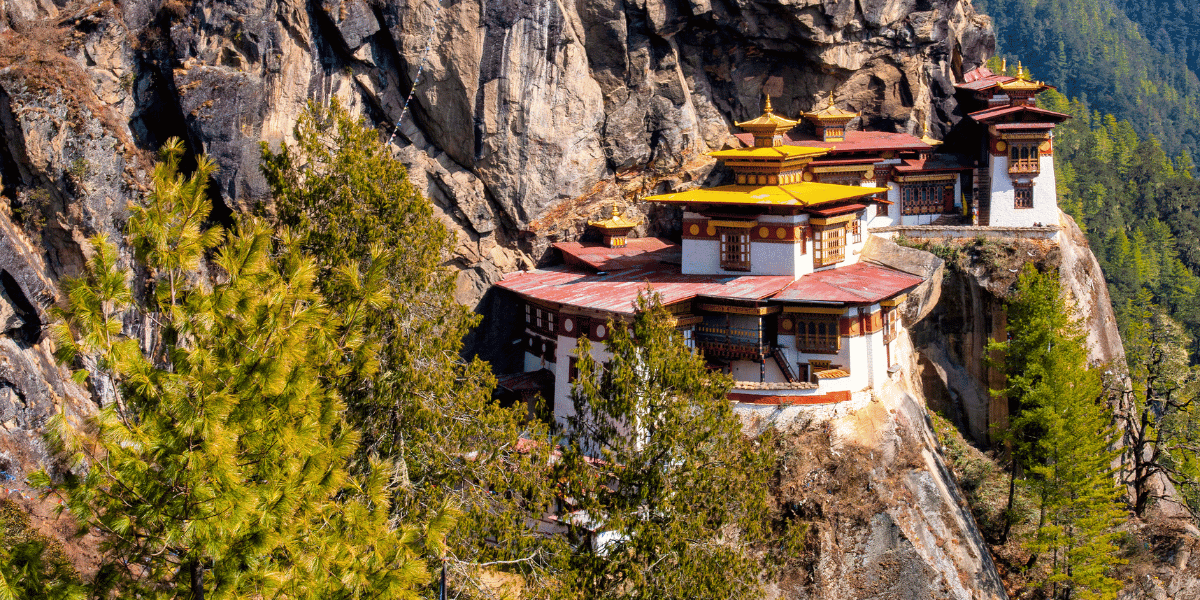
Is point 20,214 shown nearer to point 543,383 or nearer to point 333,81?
point 333,81

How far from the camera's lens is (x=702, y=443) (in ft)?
67.0

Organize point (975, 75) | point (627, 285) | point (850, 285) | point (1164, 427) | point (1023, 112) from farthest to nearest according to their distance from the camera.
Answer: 1. point (975, 75)
2. point (1023, 112)
3. point (1164, 427)
4. point (627, 285)
5. point (850, 285)

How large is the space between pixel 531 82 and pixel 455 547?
22162 mm

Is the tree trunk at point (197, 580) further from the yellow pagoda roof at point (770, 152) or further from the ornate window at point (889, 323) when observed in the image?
the yellow pagoda roof at point (770, 152)

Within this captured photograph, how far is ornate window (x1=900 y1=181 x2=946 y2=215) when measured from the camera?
145 ft

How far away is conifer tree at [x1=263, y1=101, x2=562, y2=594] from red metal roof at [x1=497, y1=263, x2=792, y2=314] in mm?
9671

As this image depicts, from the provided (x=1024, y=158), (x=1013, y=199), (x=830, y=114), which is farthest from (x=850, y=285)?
(x=1024, y=158)

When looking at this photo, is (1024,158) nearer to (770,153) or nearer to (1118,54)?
(770,153)

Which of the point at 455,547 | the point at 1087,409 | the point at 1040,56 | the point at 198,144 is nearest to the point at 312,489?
the point at 455,547

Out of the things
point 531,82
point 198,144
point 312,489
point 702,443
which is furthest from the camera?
point 531,82

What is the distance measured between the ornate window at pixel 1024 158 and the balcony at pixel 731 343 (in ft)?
52.0

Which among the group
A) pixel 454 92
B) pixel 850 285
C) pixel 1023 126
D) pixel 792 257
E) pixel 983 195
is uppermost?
pixel 454 92

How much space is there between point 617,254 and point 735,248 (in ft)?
17.4

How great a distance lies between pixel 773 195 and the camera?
3512cm
